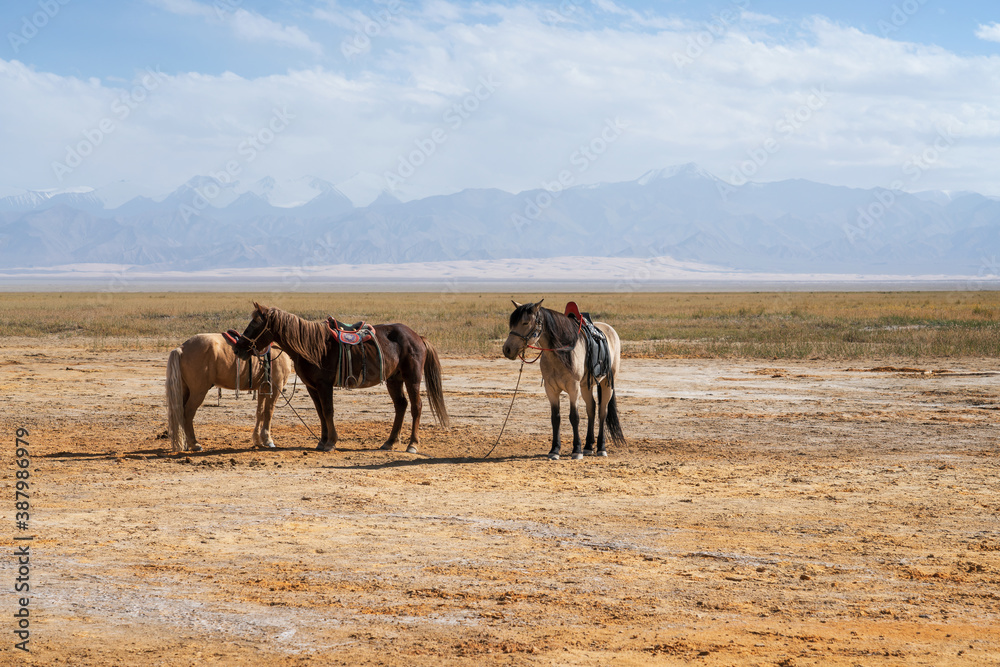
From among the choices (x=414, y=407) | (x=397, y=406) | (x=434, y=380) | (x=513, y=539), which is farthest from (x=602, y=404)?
(x=513, y=539)

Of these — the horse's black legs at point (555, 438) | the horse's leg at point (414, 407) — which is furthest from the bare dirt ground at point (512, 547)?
the horse's black legs at point (555, 438)

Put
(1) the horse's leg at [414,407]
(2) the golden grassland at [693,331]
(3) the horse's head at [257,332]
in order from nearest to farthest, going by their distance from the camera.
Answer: (3) the horse's head at [257,332], (1) the horse's leg at [414,407], (2) the golden grassland at [693,331]

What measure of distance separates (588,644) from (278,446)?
7670 millimetres

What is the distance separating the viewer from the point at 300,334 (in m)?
11.1

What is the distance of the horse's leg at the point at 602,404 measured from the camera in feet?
38.3

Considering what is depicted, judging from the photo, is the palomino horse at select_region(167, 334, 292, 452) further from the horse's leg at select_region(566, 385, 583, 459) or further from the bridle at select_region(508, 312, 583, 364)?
the horse's leg at select_region(566, 385, 583, 459)

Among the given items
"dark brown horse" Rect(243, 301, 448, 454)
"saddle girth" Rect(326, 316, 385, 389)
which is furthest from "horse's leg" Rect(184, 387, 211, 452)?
"saddle girth" Rect(326, 316, 385, 389)

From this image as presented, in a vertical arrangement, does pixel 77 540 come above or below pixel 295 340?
below

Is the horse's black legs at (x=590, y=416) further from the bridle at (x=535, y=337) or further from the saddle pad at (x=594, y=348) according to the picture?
the bridle at (x=535, y=337)

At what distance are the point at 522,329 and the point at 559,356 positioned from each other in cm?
63

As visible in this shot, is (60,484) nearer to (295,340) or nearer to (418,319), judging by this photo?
(295,340)

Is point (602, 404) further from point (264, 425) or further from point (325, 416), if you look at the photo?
point (264, 425)

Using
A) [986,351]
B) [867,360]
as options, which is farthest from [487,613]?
[986,351]

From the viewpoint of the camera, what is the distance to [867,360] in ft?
80.8
